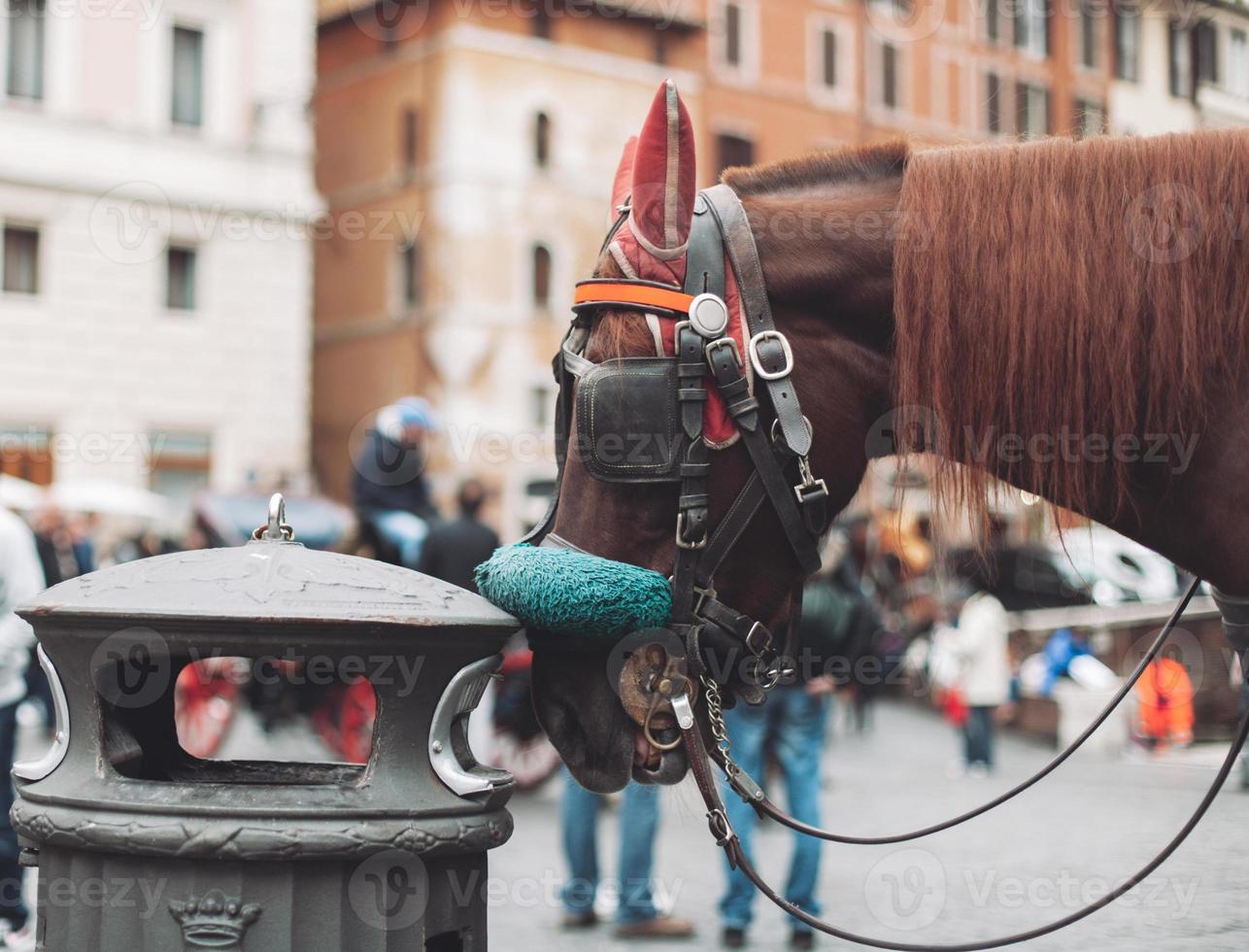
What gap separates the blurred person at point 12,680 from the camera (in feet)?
17.6

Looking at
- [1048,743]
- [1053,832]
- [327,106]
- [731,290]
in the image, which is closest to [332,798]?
[731,290]

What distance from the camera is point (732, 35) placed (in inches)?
1314

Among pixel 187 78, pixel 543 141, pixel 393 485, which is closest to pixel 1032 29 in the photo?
pixel 543 141

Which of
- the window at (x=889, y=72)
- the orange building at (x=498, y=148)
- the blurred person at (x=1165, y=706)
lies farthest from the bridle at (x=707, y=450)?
the window at (x=889, y=72)

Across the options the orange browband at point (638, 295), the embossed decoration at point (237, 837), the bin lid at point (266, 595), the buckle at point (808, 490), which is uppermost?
the orange browband at point (638, 295)

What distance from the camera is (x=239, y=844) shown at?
2.30m

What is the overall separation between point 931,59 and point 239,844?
35015mm

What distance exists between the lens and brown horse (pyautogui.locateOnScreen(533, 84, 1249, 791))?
2436 millimetres

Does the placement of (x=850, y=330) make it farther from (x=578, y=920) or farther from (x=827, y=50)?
(x=827, y=50)

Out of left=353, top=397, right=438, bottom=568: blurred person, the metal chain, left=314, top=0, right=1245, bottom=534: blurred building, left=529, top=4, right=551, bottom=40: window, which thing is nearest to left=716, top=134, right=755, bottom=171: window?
left=314, top=0, right=1245, bottom=534: blurred building

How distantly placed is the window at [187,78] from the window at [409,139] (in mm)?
7035

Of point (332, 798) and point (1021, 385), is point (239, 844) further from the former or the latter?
point (1021, 385)

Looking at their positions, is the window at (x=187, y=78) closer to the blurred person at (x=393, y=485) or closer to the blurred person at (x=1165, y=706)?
the blurred person at (x=393, y=485)

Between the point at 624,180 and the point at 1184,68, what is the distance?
73.7 inches
